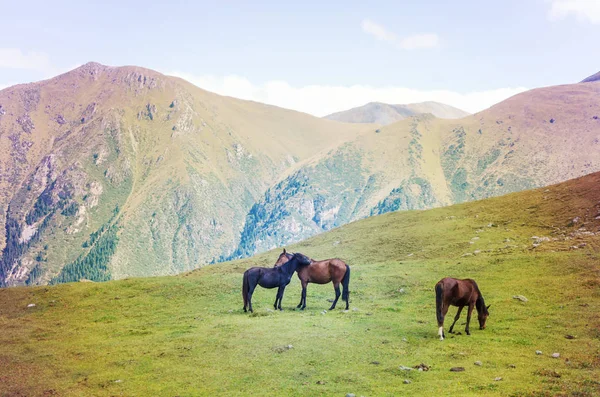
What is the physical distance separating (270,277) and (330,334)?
7067 millimetres

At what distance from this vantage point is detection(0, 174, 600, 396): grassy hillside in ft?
54.0

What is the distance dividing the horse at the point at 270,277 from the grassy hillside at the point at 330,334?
4.66 feet

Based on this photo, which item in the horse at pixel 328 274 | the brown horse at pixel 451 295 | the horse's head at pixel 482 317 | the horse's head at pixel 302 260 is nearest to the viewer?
the brown horse at pixel 451 295

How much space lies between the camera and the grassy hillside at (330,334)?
16469 millimetres

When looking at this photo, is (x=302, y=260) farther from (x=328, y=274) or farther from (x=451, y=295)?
(x=451, y=295)

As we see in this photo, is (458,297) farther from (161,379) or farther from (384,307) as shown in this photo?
(161,379)

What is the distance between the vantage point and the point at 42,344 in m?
23.9

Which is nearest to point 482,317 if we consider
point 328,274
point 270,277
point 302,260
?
point 328,274

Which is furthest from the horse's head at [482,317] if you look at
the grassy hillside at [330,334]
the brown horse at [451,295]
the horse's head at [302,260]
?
the horse's head at [302,260]

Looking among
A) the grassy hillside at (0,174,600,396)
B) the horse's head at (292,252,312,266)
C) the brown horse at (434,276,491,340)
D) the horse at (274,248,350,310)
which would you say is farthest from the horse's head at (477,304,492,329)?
the horse's head at (292,252,312,266)

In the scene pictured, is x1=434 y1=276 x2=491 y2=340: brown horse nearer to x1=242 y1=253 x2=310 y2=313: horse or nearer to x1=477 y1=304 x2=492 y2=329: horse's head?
x1=477 y1=304 x2=492 y2=329: horse's head

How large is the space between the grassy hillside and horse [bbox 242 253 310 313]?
4.66 feet

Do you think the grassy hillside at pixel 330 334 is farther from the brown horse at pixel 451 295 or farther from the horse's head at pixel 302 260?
the horse's head at pixel 302 260

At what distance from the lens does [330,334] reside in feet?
71.5
